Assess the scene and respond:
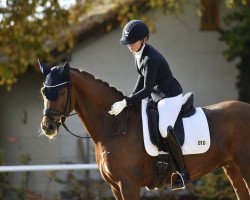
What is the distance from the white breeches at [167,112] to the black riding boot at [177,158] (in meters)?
0.07

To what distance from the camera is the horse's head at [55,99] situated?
802cm

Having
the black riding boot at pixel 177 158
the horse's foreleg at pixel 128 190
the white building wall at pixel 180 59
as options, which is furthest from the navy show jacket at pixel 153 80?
the white building wall at pixel 180 59

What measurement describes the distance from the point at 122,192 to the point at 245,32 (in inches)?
350

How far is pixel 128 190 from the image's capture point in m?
8.10

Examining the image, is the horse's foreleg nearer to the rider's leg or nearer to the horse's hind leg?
the rider's leg

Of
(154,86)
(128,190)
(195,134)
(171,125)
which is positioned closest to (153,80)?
(154,86)

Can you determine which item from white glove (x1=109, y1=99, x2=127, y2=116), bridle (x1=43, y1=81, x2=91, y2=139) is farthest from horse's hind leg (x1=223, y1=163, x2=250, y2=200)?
bridle (x1=43, y1=81, x2=91, y2=139)

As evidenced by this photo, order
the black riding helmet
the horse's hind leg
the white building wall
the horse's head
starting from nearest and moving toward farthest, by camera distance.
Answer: the horse's head < the black riding helmet < the horse's hind leg < the white building wall

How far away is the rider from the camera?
8.21 m

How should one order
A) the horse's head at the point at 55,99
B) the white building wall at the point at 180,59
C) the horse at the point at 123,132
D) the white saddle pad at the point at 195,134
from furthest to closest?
the white building wall at the point at 180,59, the white saddle pad at the point at 195,134, the horse at the point at 123,132, the horse's head at the point at 55,99

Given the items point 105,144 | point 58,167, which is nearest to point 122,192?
point 105,144

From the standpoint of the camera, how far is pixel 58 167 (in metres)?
12.0

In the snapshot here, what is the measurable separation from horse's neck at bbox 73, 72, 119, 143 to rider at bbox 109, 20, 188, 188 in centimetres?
16

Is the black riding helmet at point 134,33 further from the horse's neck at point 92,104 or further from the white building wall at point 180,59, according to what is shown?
the white building wall at point 180,59
